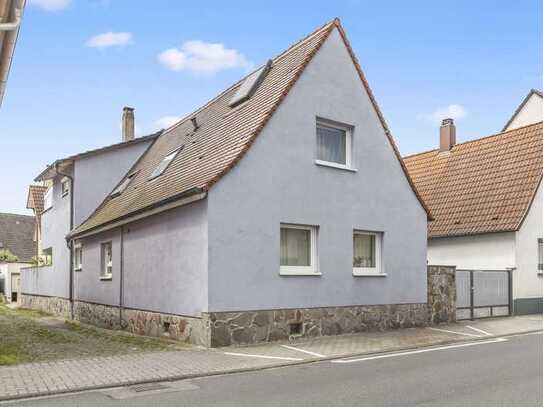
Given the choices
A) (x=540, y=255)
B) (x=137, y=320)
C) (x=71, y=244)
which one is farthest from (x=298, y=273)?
(x=540, y=255)

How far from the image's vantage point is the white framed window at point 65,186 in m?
23.5

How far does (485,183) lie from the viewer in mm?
24094

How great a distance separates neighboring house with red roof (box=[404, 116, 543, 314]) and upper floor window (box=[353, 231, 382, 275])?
23.9ft

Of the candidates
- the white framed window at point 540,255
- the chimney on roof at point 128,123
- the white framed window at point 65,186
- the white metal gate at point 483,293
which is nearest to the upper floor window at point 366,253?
the white metal gate at point 483,293

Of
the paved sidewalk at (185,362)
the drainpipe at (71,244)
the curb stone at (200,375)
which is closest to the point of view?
the curb stone at (200,375)

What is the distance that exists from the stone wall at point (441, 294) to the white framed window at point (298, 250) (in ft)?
15.2

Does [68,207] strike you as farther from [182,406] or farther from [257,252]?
[182,406]

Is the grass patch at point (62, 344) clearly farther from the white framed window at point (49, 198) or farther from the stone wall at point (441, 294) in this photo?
the white framed window at point (49, 198)

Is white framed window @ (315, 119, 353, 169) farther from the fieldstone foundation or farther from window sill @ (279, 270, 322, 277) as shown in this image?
the fieldstone foundation

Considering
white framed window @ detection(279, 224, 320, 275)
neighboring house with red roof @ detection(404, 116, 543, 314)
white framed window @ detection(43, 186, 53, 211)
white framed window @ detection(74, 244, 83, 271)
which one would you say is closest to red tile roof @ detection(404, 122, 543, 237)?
neighboring house with red roof @ detection(404, 116, 543, 314)

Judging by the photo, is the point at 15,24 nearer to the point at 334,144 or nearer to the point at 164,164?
the point at 334,144

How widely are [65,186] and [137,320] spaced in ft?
32.7

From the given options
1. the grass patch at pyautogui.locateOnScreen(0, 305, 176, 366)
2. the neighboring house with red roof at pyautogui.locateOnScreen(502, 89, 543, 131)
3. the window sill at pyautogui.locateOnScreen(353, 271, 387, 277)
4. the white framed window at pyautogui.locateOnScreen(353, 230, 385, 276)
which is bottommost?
the grass patch at pyautogui.locateOnScreen(0, 305, 176, 366)

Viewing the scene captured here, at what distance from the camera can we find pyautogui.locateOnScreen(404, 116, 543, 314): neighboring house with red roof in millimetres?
21500
